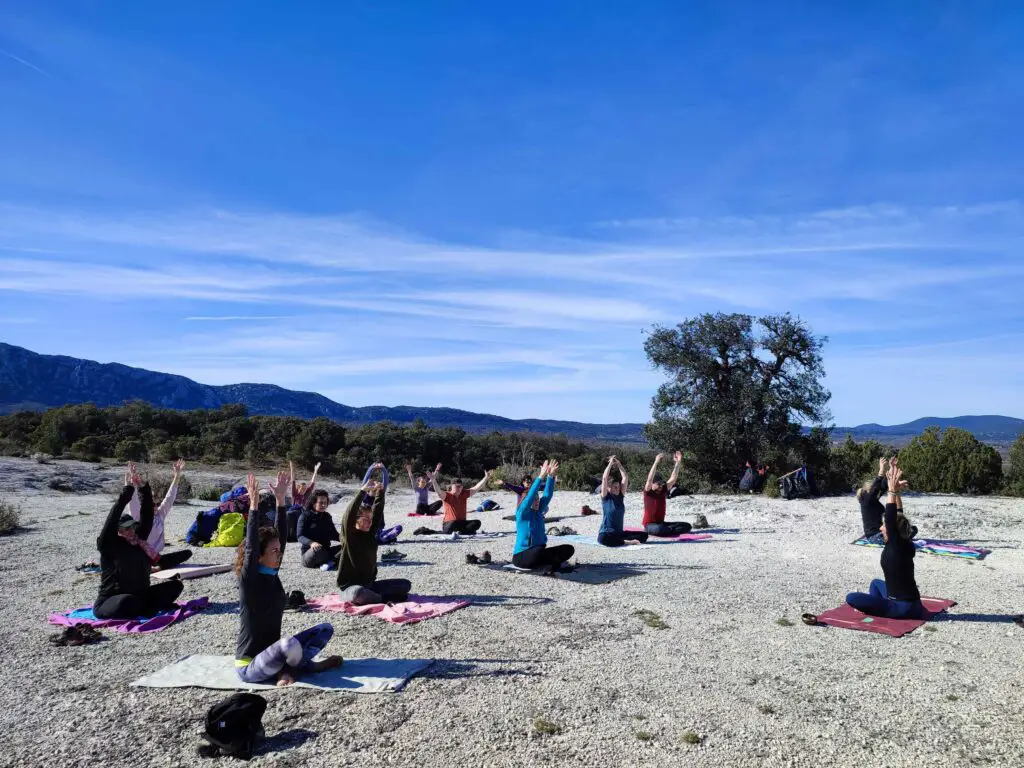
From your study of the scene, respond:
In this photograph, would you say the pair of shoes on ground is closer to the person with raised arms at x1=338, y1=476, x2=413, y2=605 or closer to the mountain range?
the person with raised arms at x1=338, y1=476, x2=413, y2=605

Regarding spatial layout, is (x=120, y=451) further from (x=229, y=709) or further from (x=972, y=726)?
(x=972, y=726)

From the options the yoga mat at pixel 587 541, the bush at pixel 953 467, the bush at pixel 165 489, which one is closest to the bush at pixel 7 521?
the bush at pixel 165 489

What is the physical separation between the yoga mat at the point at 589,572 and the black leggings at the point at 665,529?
3.34 m

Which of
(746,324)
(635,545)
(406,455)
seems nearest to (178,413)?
(406,455)

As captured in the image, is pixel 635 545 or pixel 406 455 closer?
pixel 635 545

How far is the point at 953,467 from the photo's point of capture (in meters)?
21.8

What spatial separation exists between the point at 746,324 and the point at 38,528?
1956cm

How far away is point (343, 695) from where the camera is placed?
580 cm

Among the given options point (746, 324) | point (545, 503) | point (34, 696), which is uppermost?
point (746, 324)

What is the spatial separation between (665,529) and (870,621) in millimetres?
7015

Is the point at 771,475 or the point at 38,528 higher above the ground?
the point at 771,475

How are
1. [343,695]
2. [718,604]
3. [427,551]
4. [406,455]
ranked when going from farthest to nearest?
[406,455] < [427,551] < [718,604] < [343,695]

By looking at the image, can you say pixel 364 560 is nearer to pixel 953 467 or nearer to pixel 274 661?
pixel 274 661

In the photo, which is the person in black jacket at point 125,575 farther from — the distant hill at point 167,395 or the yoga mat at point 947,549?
the distant hill at point 167,395
